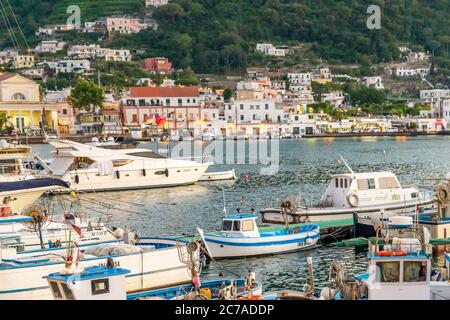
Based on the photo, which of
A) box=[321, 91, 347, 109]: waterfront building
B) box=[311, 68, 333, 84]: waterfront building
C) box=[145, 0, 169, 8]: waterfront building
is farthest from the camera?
box=[145, 0, 169, 8]: waterfront building

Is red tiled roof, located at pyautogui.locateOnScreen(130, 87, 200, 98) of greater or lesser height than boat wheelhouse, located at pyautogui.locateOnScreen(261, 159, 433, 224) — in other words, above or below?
above

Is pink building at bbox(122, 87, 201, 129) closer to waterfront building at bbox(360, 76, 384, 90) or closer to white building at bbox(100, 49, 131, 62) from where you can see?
white building at bbox(100, 49, 131, 62)

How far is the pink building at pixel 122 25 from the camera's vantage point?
176375 millimetres

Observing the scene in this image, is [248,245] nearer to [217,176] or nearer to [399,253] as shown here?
[399,253]

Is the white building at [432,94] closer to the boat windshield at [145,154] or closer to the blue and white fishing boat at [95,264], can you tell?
the boat windshield at [145,154]

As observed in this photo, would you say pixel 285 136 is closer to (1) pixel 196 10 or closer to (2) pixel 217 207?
(2) pixel 217 207

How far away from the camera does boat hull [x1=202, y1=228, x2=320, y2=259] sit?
778 inches

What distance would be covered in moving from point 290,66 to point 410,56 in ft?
103

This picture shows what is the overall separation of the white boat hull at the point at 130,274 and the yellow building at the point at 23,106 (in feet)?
263

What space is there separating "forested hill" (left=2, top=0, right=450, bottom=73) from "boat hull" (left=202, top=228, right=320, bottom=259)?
143535mm

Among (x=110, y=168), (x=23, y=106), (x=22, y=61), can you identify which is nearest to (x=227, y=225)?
(x=110, y=168)

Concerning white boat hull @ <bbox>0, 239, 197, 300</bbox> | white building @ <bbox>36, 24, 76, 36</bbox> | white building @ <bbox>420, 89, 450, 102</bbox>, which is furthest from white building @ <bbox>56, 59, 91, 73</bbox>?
white boat hull @ <bbox>0, 239, 197, 300</bbox>

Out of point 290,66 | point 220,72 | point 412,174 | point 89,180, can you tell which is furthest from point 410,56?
point 89,180

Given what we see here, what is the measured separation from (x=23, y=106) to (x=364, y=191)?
76.6 m
